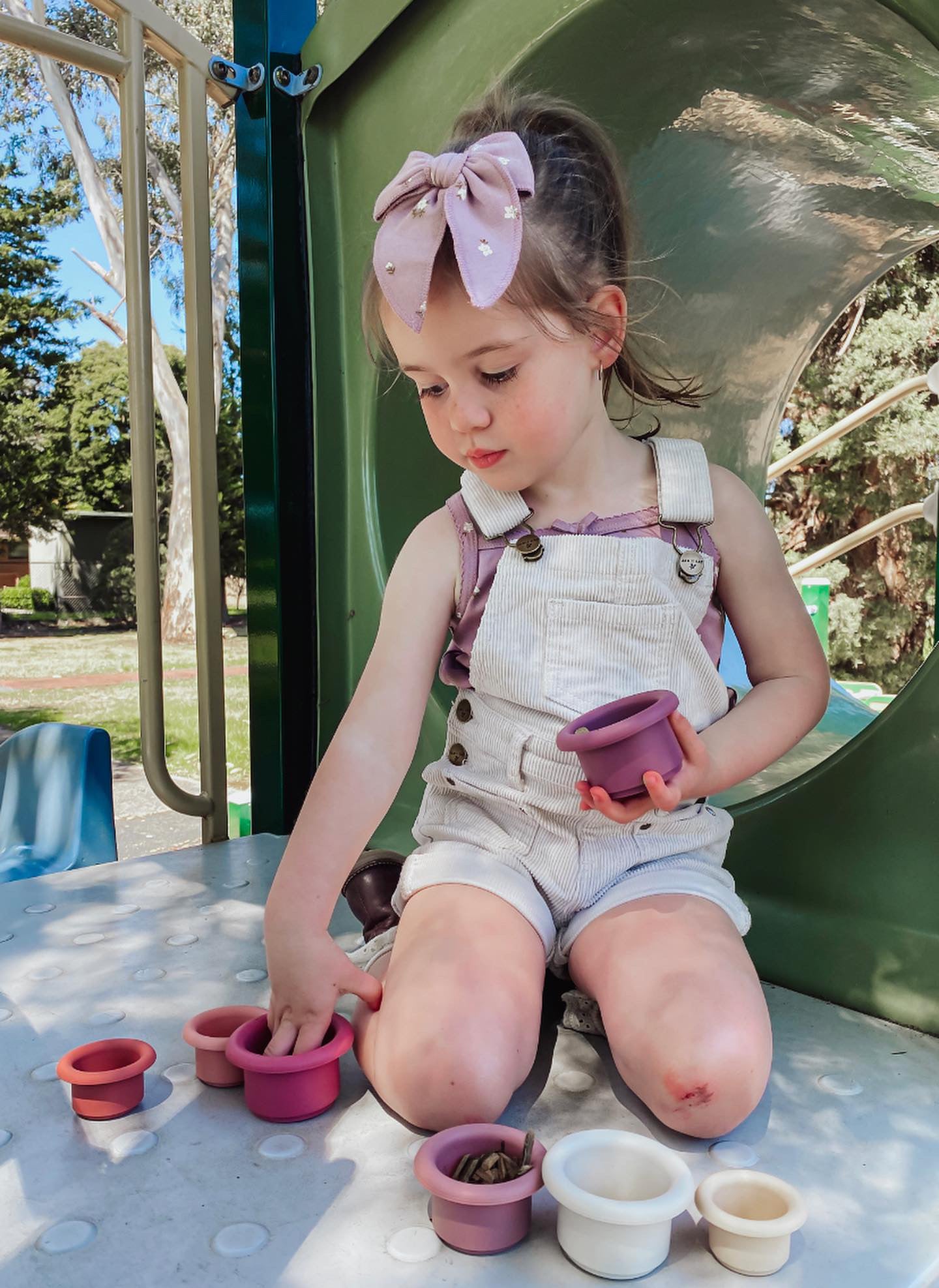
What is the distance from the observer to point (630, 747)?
1012 millimetres

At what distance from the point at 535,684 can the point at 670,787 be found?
24cm

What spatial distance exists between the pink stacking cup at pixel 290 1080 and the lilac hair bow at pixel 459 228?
Answer: 0.71 metres

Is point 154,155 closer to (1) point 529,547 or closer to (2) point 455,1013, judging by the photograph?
(1) point 529,547

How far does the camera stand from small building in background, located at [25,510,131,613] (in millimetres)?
12188

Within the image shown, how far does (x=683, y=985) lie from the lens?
3.51 feet

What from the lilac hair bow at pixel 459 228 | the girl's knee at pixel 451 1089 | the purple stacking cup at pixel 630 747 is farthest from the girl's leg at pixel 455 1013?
the lilac hair bow at pixel 459 228

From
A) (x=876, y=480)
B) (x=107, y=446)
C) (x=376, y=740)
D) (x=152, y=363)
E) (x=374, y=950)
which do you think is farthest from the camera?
(x=107, y=446)

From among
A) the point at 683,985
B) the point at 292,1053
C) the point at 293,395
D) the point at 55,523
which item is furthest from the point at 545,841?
the point at 55,523

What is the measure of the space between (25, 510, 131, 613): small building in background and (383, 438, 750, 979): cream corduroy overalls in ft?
38.0

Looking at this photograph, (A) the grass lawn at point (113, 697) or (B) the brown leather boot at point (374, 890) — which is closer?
(B) the brown leather boot at point (374, 890)

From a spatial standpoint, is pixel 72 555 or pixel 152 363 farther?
pixel 72 555

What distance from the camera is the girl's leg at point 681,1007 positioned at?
3.30 feet

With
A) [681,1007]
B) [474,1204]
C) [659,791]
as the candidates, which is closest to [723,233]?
[659,791]

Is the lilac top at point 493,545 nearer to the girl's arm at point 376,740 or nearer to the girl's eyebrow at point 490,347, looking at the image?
the girl's arm at point 376,740
